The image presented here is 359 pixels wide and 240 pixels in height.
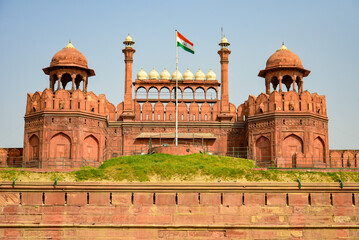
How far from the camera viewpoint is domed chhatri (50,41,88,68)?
36250 millimetres

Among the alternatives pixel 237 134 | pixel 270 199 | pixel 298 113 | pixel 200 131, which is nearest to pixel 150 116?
pixel 200 131

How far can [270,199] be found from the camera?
24359mm

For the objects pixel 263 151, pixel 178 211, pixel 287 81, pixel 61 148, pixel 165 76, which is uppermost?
pixel 165 76

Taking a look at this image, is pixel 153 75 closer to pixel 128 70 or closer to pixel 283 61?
pixel 128 70

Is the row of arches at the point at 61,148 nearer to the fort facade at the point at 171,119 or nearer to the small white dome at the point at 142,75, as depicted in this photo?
the fort facade at the point at 171,119

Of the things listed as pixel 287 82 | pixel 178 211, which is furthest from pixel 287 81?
pixel 178 211

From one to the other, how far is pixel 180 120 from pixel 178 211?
14593mm

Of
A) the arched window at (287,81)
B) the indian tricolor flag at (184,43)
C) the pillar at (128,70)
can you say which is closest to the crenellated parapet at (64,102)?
the pillar at (128,70)

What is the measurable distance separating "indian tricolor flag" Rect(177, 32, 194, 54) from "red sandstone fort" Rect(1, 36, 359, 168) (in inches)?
210

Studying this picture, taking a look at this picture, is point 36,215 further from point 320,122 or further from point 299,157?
point 320,122

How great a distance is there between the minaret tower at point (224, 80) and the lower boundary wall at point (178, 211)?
556 inches

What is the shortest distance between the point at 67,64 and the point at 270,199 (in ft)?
57.6

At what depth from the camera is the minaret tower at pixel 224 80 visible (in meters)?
38.2

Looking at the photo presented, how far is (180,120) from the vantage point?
38188 mm
